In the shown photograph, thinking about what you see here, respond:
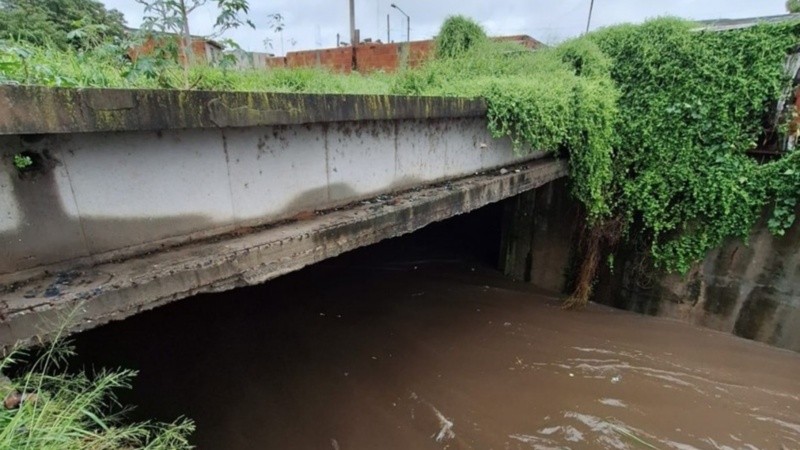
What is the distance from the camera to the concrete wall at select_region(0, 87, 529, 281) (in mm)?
1663

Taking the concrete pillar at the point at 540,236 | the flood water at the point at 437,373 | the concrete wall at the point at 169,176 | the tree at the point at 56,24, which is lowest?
the flood water at the point at 437,373

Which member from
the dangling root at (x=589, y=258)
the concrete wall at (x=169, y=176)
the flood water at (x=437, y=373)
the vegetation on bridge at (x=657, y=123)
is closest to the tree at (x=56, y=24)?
the vegetation on bridge at (x=657, y=123)

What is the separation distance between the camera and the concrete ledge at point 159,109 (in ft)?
4.83

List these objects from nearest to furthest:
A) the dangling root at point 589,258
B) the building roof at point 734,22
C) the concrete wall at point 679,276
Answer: the concrete wall at point 679,276
the building roof at point 734,22
the dangling root at point 589,258

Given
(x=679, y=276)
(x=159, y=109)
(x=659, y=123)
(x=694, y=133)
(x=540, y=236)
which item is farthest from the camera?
(x=540, y=236)

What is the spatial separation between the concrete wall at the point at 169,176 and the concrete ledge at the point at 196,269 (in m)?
0.12

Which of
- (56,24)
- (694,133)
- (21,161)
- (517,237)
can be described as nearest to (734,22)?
(694,133)

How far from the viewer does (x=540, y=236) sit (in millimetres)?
6672

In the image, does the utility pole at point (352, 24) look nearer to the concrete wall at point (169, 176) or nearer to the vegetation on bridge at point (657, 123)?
the vegetation on bridge at point (657, 123)

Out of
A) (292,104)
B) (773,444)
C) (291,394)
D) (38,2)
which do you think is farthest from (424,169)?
(38,2)

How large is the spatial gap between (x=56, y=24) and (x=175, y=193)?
7.79 meters

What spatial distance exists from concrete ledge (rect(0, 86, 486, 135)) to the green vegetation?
1.68 metres

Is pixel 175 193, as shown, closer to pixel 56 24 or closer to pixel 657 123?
pixel 657 123

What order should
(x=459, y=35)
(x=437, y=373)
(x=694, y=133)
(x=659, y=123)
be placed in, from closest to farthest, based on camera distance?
1. (x=437, y=373)
2. (x=694, y=133)
3. (x=659, y=123)
4. (x=459, y=35)
